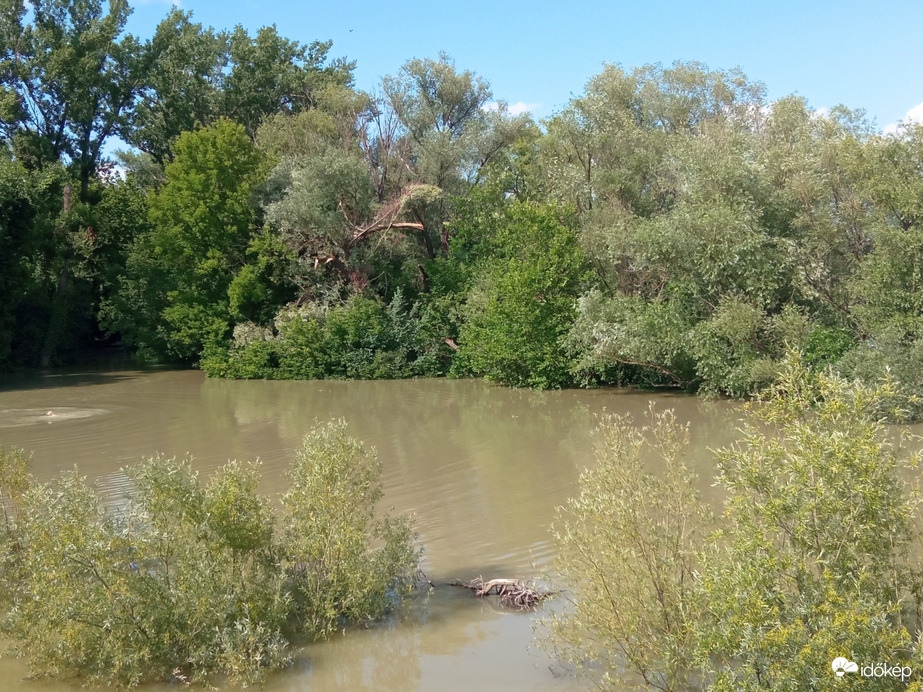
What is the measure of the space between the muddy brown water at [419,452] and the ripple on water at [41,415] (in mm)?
71

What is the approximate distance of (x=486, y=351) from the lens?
24031 mm

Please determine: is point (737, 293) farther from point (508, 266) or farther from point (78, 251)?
point (78, 251)

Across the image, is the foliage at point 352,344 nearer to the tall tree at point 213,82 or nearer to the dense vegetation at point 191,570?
the tall tree at point 213,82

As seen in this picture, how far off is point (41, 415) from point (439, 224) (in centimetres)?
1404

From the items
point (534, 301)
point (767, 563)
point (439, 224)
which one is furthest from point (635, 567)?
point (439, 224)

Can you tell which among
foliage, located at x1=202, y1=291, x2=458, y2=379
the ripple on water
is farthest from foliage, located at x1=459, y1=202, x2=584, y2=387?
the ripple on water

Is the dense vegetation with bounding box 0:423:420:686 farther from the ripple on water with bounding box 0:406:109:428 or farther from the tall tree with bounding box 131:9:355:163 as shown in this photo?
the tall tree with bounding box 131:9:355:163

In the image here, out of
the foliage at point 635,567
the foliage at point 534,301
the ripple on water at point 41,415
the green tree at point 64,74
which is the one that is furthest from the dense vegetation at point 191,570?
the green tree at point 64,74

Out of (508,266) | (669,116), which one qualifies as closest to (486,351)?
(508,266)

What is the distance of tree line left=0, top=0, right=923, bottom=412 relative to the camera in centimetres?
1944

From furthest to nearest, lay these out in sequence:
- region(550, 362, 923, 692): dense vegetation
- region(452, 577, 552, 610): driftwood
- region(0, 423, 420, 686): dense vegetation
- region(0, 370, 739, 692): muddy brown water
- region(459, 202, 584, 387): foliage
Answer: region(459, 202, 584, 387): foliage, region(452, 577, 552, 610): driftwood, region(0, 370, 739, 692): muddy brown water, region(0, 423, 420, 686): dense vegetation, region(550, 362, 923, 692): dense vegetation

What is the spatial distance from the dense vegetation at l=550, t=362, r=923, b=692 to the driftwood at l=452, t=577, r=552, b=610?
1.55m

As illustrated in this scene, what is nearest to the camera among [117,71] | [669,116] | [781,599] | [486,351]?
[781,599]

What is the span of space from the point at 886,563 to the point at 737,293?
15.4m
